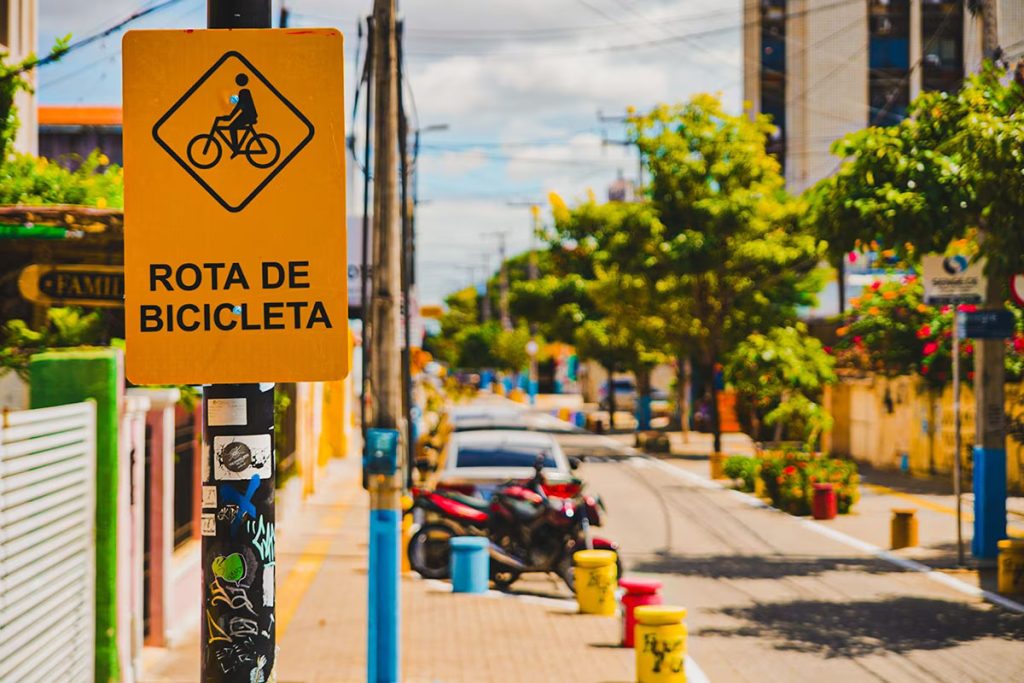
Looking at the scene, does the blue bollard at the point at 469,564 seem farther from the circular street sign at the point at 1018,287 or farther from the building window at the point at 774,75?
the building window at the point at 774,75

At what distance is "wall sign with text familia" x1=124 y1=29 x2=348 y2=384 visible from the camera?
13.4 ft

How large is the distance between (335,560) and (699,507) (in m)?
8.95

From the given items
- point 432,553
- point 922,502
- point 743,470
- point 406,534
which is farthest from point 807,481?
point 432,553

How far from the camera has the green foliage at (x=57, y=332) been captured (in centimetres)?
1229

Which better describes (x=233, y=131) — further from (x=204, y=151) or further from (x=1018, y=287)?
(x=1018, y=287)

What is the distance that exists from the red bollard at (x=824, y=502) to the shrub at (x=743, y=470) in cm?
445

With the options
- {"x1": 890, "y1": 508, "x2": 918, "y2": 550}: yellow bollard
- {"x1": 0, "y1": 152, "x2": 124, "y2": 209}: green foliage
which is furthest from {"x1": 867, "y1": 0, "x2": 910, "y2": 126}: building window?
{"x1": 0, "y1": 152, "x2": 124, "y2": 209}: green foliage

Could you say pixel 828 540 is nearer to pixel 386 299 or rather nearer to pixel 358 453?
pixel 386 299

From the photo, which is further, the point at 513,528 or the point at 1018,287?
the point at 513,528

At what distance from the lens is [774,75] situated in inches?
2589

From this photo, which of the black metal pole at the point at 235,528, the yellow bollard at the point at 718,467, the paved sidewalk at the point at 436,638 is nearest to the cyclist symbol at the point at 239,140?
the black metal pole at the point at 235,528

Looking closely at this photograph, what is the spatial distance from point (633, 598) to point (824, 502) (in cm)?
1149

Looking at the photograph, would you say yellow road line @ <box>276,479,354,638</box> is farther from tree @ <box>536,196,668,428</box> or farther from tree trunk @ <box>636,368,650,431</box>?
tree trunk @ <box>636,368,650,431</box>

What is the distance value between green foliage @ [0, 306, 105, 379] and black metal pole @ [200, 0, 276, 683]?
8.41 m
